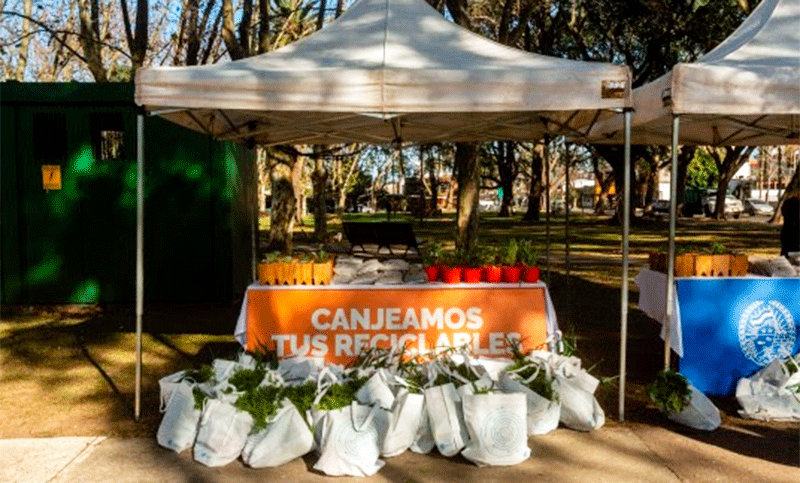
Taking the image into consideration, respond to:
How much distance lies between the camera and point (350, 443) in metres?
5.30

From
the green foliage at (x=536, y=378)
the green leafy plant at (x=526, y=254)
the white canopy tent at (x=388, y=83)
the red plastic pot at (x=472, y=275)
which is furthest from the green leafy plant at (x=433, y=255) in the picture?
the green foliage at (x=536, y=378)

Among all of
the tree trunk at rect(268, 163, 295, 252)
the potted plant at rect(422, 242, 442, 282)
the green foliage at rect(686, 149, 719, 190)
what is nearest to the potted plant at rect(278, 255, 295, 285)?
the potted plant at rect(422, 242, 442, 282)

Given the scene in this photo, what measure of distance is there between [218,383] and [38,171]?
7.19 metres

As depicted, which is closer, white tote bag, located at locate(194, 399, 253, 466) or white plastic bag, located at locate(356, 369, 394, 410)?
white tote bag, located at locate(194, 399, 253, 466)

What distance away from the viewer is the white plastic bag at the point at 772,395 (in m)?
6.43

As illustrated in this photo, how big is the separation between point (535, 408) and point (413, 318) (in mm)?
1752

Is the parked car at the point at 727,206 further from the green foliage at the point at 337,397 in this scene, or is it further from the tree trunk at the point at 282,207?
the green foliage at the point at 337,397

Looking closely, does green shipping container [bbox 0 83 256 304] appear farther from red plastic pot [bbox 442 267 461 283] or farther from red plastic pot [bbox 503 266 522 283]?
red plastic pot [bbox 503 266 522 283]

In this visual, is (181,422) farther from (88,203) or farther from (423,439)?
(88,203)

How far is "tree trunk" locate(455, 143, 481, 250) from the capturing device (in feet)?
45.5

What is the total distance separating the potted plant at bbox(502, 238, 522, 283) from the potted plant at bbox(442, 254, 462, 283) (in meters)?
0.40

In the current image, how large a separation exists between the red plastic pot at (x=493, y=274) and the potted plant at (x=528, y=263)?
8.4 inches

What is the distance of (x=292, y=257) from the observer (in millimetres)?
7590

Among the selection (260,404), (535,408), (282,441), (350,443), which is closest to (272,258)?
(260,404)
